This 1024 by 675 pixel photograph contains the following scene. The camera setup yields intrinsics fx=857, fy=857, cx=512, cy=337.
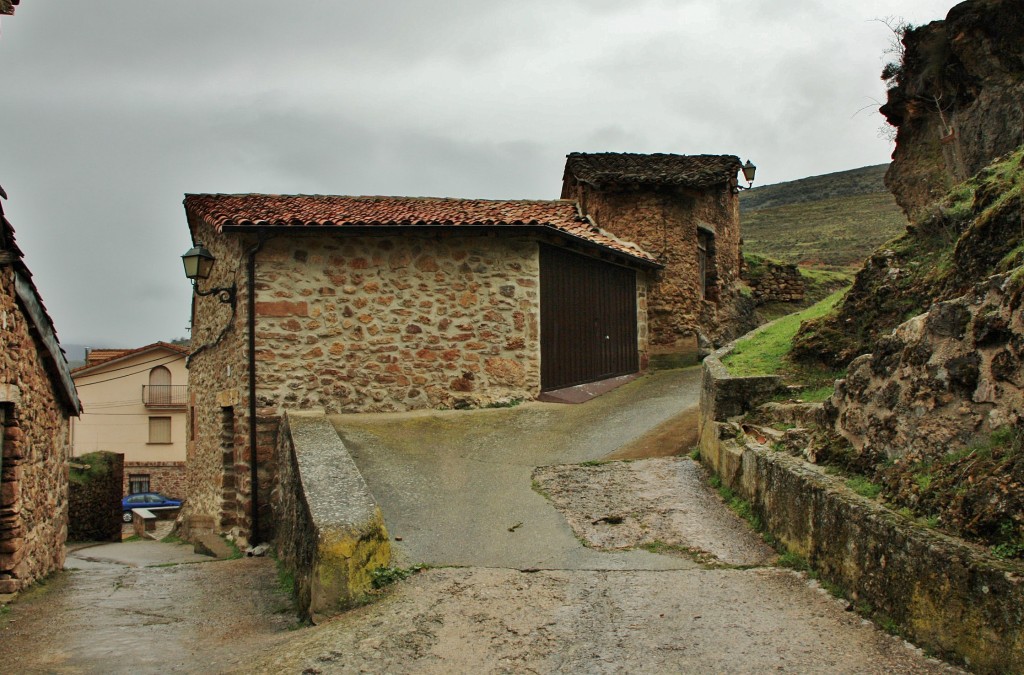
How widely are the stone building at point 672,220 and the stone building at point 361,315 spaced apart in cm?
399

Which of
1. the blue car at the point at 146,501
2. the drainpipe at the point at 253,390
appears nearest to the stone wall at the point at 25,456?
the drainpipe at the point at 253,390

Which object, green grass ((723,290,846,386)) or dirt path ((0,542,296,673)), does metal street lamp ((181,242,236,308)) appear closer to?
dirt path ((0,542,296,673))

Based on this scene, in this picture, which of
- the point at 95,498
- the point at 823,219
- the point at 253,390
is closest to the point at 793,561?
the point at 253,390

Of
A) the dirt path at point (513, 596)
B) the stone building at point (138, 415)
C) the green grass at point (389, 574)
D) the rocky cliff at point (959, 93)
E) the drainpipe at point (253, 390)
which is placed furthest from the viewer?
the stone building at point (138, 415)

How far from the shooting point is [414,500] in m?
7.58

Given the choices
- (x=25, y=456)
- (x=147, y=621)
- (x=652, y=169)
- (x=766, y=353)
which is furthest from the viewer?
(x=652, y=169)

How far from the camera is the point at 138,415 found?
3725 cm

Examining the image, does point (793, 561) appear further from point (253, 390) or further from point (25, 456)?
point (253, 390)

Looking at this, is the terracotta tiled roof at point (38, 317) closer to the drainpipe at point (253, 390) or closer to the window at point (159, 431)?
the drainpipe at point (253, 390)

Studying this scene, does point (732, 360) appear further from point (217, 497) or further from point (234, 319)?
point (217, 497)

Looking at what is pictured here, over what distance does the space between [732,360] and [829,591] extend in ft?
16.1

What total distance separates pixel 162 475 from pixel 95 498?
22.3 meters

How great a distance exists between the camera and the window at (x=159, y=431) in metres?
37.5

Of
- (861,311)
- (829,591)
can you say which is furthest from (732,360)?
(829,591)
